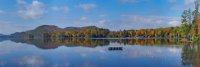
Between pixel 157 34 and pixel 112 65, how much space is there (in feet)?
545

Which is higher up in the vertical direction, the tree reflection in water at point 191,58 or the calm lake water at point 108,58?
the tree reflection in water at point 191,58

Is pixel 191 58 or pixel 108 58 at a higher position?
pixel 191 58

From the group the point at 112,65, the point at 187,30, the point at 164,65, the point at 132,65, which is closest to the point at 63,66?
the point at 112,65

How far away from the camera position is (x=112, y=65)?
3469cm

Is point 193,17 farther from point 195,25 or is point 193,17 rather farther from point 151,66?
point 151,66

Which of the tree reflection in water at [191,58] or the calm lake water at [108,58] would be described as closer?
the tree reflection in water at [191,58]

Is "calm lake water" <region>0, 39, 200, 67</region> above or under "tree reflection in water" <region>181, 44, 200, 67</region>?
under

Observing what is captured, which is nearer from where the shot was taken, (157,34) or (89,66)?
(89,66)

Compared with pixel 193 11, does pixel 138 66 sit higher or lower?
lower

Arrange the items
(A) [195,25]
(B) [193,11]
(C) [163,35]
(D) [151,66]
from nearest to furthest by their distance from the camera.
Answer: (D) [151,66], (A) [195,25], (B) [193,11], (C) [163,35]

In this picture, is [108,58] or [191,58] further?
[108,58]

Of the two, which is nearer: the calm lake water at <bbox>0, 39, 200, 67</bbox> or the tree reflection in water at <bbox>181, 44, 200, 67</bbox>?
the tree reflection in water at <bbox>181, 44, 200, 67</bbox>

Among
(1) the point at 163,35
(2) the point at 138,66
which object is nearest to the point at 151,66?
(2) the point at 138,66

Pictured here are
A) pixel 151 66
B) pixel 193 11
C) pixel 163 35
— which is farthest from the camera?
pixel 163 35
